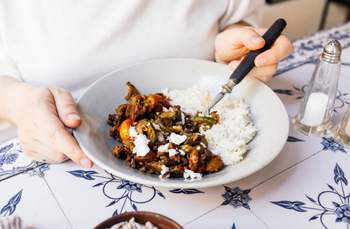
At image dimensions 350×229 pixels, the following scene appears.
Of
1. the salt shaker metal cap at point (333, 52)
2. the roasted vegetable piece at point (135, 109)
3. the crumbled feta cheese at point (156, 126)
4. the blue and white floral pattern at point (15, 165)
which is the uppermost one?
the salt shaker metal cap at point (333, 52)

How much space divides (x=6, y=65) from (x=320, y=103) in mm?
693

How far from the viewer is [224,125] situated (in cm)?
72

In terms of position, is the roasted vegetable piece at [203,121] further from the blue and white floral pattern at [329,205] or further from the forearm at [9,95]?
the forearm at [9,95]

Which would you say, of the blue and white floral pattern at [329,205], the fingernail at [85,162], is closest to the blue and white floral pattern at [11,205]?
the fingernail at [85,162]

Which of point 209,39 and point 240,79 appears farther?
point 209,39

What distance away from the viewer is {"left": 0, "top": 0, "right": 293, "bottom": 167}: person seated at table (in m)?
0.70

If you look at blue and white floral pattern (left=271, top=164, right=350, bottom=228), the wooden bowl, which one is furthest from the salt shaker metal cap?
the wooden bowl

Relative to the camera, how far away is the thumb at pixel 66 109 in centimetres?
64

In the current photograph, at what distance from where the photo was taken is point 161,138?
0.66 m

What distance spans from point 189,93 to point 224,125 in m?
0.12

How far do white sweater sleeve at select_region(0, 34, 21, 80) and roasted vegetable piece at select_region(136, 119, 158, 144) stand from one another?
365 mm

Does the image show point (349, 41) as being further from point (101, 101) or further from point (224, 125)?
point (101, 101)

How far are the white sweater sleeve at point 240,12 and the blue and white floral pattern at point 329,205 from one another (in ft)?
1.66

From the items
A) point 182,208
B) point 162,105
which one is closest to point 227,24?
point 162,105
